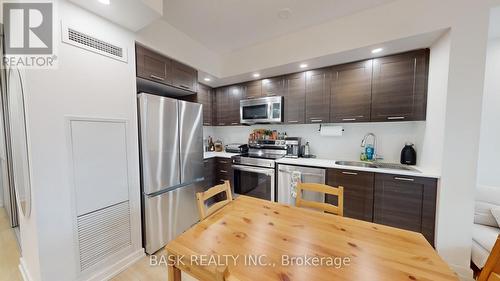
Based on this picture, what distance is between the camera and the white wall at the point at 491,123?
1.87 m

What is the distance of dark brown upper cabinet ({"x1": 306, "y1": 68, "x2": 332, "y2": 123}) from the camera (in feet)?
8.34

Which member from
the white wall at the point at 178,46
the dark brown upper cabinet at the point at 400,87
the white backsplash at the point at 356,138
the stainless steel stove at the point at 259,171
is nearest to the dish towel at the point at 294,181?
the stainless steel stove at the point at 259,171

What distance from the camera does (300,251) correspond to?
2.79 feet

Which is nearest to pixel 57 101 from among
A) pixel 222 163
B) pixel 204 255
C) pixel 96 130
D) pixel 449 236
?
pixel 96 130

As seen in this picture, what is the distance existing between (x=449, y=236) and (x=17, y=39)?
4129mm

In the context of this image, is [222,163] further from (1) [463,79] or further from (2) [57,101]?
(1) [463,79]

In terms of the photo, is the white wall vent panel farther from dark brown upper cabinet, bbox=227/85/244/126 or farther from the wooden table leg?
dark brown upper cabinet, bbox=227/85/244/126

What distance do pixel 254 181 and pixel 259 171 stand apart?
22cm

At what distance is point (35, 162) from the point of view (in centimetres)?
122

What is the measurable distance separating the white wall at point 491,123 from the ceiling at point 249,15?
52.9 inches

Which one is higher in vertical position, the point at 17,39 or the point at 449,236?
the point at 17,39

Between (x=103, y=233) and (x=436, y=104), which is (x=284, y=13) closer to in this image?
(x=436, y=104)

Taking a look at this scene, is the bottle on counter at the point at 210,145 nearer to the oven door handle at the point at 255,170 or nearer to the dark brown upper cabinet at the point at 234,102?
the dark brown upper cabinet at the point at 234,102

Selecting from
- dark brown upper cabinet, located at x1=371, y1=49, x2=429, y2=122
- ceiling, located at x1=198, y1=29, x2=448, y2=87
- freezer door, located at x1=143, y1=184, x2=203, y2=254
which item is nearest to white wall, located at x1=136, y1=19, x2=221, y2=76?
ceiling, located at x1=198, y1=29, x2=448, y2=87
